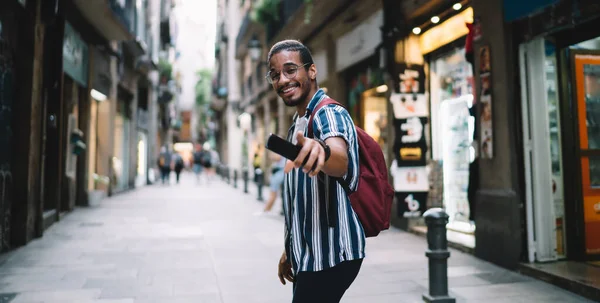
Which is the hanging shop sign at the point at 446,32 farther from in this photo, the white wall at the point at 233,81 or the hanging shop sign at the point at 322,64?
the white wall at the point at 233,81

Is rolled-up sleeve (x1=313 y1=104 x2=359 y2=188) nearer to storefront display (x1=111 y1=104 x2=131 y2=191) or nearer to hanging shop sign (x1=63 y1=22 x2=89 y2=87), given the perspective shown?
hanging shop sign (x1=63 y1=22 x2=89 y2=87)

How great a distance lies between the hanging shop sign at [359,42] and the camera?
9.27 metres

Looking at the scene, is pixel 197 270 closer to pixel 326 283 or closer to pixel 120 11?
pixel 326 283

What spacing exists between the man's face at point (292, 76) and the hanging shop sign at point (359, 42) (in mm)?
7287

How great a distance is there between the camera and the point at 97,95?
13.7 m

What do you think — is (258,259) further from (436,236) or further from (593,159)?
(593,159)

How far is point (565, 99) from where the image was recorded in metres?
5.68

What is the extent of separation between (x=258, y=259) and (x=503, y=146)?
11.1ft

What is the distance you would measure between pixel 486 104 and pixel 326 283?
4824mm

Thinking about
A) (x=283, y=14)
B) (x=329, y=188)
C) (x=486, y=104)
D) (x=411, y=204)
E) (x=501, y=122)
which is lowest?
(x=411, y=204)

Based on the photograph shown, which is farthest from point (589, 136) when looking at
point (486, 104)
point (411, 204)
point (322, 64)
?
point (322, 64)

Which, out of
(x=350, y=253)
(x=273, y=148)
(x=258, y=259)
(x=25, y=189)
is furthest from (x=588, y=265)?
(x=25, y=189)

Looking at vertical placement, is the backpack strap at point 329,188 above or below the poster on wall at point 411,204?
above

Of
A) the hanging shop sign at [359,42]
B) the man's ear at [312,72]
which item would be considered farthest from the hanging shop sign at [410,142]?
the man's ear at [312,72]
